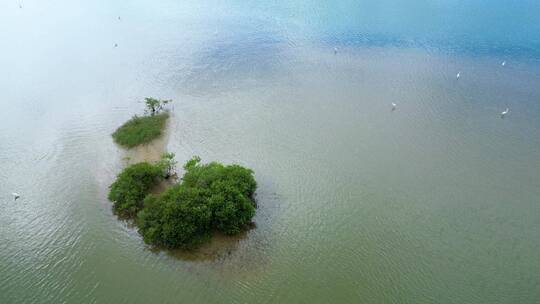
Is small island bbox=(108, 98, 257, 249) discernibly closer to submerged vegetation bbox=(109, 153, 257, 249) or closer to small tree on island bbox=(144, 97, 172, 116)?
submerged vegetation bbox=(109, 153, 257, 249)

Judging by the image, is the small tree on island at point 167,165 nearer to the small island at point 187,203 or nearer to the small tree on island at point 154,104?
A: the small island at point 187,203

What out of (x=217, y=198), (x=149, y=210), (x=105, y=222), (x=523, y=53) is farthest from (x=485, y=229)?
(x=523, y=53)

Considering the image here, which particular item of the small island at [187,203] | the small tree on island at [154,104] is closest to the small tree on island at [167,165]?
the small island at [187,203]

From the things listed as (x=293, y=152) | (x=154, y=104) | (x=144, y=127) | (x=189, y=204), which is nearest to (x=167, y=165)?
(x=189, y=204)

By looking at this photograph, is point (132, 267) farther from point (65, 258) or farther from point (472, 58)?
point (472, 58)

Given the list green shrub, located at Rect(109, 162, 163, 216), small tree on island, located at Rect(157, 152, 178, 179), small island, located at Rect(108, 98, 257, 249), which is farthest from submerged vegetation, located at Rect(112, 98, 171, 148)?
green shrub, located at Rect(109, 162, 163, 216)

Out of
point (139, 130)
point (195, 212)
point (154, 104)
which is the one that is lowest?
point (195, 212)

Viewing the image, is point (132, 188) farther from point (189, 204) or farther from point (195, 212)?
point (195, 212)

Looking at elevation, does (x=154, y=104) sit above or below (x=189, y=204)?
above
